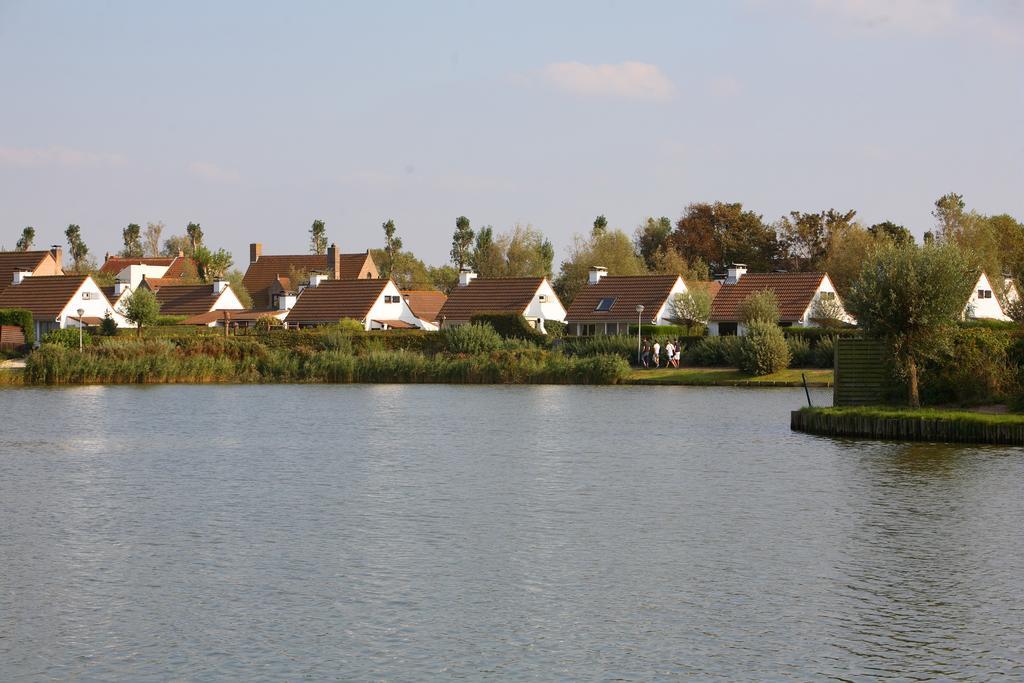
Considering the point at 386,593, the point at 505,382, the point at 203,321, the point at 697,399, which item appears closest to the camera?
the point at 386,593

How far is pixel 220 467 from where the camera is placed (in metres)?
29.5

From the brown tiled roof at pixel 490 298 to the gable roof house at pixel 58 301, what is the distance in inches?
982

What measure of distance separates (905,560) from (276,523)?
9945 mm

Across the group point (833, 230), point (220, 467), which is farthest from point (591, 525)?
point (833, 230)

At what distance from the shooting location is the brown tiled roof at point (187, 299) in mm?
108188

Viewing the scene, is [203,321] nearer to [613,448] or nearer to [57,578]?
[613,448]

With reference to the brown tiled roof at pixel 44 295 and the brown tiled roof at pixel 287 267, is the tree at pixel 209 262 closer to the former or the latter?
the brown tiled roof at pixel 287 267

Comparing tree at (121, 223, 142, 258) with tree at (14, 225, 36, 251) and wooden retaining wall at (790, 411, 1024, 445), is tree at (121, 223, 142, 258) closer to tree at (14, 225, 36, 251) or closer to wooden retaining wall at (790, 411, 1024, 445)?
tree at (14, 225, 36, 251)

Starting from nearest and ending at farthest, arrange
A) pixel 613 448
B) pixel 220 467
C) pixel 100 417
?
pixel 220 467 → pixel 613 448 → pixel 100 417

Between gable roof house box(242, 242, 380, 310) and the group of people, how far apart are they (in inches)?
2591

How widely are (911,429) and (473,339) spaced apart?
117 feet

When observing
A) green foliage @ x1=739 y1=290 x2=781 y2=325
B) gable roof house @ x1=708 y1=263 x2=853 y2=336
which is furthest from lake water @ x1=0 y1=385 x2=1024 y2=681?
gable roof house @ x1=708 y1=263 x2=853 y2=336

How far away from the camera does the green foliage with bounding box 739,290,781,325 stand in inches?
3083

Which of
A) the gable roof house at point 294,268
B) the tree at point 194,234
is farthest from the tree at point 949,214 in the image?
the tree at point 194,234
